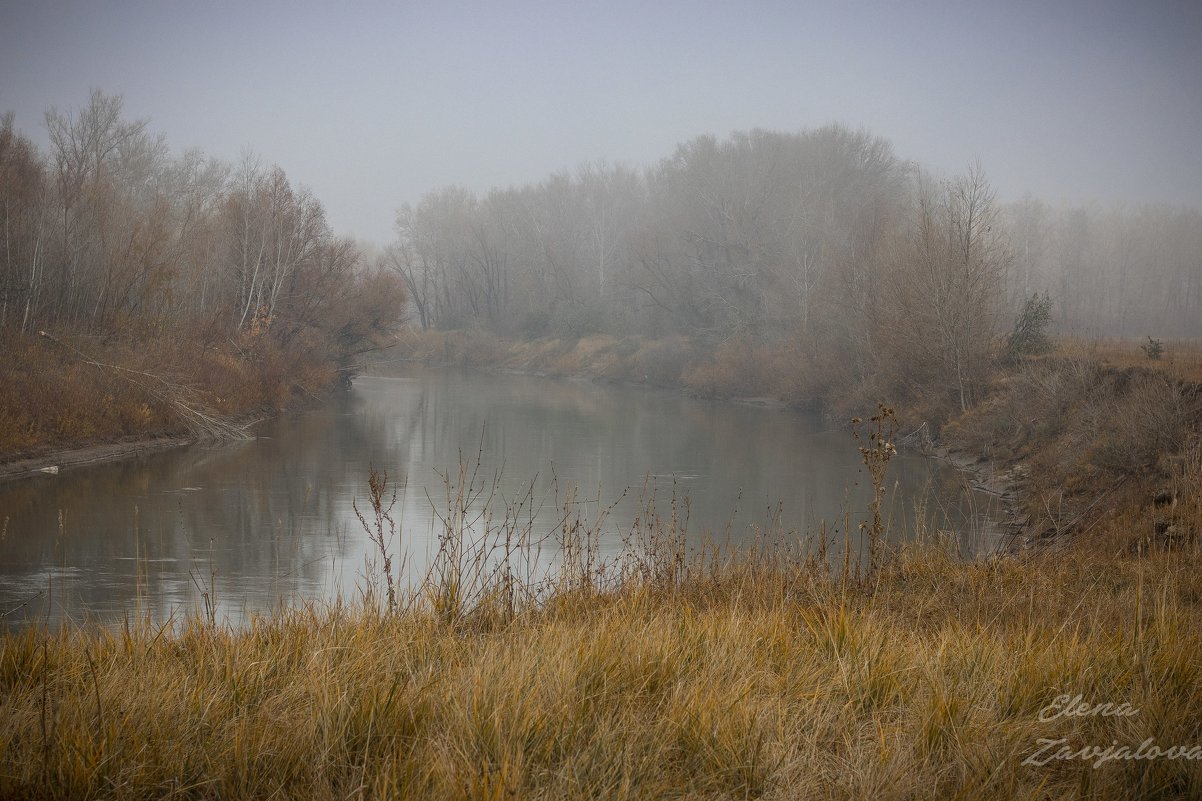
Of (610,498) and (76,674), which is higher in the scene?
(76,674)

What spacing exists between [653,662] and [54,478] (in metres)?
16.7

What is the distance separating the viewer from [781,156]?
174 feet

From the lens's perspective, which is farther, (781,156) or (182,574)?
(781,156)

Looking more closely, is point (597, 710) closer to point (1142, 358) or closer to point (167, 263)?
point (1142, 358)

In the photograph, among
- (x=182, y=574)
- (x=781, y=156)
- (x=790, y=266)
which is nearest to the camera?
(x=182, y=574)

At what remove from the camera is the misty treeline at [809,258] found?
27.7 meters

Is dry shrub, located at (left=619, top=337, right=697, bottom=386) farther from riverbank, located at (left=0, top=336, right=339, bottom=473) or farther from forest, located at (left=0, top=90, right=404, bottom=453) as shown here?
riverbank, located at (left=0, top=336, right=339, bottom=473)

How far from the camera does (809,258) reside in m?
42.9

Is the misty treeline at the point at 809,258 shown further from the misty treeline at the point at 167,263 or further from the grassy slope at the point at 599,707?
the grassy slope at the point at 599,707

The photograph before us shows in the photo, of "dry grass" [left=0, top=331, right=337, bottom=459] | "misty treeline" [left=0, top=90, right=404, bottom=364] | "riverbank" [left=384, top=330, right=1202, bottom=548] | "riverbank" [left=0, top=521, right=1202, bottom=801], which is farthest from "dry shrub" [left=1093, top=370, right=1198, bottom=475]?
"misty treeline" [left=0, top=90, right=404, bottom=364]

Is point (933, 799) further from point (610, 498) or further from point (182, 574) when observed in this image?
point (610, 498)

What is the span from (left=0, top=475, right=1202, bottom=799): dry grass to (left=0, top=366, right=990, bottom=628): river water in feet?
3.98

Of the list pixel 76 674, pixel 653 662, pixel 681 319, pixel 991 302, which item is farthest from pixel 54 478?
pixel 681 319

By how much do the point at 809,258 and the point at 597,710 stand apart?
41.0 m
